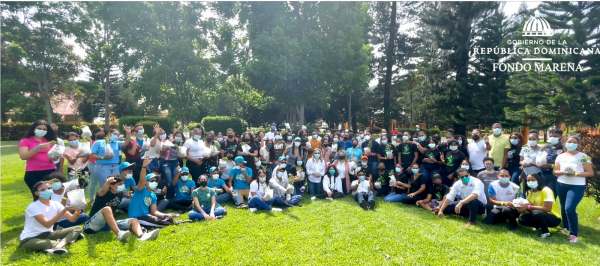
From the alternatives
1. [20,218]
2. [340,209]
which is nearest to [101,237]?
[20,218]

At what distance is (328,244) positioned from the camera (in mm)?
4773

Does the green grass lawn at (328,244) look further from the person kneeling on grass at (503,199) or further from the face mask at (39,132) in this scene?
the face mask at (39,132)

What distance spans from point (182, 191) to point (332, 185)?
12.2ft

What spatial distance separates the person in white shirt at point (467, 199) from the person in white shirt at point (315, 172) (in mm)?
3036

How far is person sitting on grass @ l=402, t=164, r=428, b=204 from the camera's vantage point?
7019mm

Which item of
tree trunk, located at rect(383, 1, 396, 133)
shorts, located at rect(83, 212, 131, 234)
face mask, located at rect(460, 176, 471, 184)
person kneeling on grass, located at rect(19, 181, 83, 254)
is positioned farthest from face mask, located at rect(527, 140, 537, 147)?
tree trunk, located at rect(383, 1, 396, 133)

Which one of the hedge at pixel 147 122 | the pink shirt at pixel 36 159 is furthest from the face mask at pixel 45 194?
the hedge at pixel 147 122

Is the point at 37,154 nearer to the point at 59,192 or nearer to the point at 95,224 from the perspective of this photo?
the point at 59,192

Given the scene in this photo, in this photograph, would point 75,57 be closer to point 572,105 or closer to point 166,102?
point 166,102

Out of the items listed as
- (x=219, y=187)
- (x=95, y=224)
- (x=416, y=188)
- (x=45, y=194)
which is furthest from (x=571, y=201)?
(x=45, y=194)

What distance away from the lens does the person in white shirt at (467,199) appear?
18.8 feet

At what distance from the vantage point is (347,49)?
Answer: 17.3 metres

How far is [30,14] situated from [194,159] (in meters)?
23.2

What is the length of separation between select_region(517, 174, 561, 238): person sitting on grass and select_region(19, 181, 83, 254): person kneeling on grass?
754 cm
